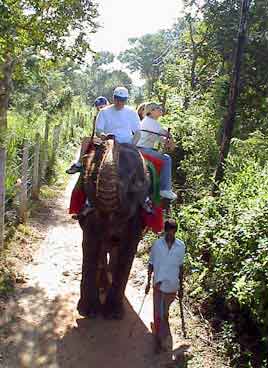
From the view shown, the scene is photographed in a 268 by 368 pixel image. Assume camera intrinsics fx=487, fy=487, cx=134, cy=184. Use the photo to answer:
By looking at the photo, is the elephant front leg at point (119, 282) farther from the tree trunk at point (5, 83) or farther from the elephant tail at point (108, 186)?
the tree trunk at point (5, 83)

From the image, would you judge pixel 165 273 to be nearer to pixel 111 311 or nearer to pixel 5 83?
pixel 111 311

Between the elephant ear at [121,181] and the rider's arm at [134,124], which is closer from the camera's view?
the elephant ear at [121,181]

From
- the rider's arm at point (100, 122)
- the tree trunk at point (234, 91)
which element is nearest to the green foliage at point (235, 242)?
the tree trunk at point (234, 91)

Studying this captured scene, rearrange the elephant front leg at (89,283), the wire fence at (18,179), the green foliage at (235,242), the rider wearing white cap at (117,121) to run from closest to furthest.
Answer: the green foliage at (235,242) < the elephant front leg at (89,283) < the rider wearing white cap at (117,121) < the wire fence at (18,179)

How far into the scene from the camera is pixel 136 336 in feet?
16.9

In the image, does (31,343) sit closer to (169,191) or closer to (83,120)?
(169,191)

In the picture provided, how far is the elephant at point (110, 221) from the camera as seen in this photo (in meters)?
4.13

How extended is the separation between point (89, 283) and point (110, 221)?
1.07 metres

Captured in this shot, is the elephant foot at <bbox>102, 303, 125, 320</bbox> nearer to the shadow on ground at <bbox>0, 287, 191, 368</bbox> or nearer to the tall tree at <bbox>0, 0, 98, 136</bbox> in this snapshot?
the shadow on ground at <bbox>0, 287, 191, 368</bbox>

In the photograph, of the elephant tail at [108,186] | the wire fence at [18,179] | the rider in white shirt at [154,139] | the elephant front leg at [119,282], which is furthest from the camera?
the wire fence at [18,179]

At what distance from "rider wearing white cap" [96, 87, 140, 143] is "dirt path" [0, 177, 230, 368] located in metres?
2.04

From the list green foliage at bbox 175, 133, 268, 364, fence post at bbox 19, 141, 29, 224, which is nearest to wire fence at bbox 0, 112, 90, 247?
fence post at bbox 19, 141, 29, 224

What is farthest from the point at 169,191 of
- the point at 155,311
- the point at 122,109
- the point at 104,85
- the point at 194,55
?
the point at 104,85

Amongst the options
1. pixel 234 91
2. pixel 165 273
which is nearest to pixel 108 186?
pixel 165 273
